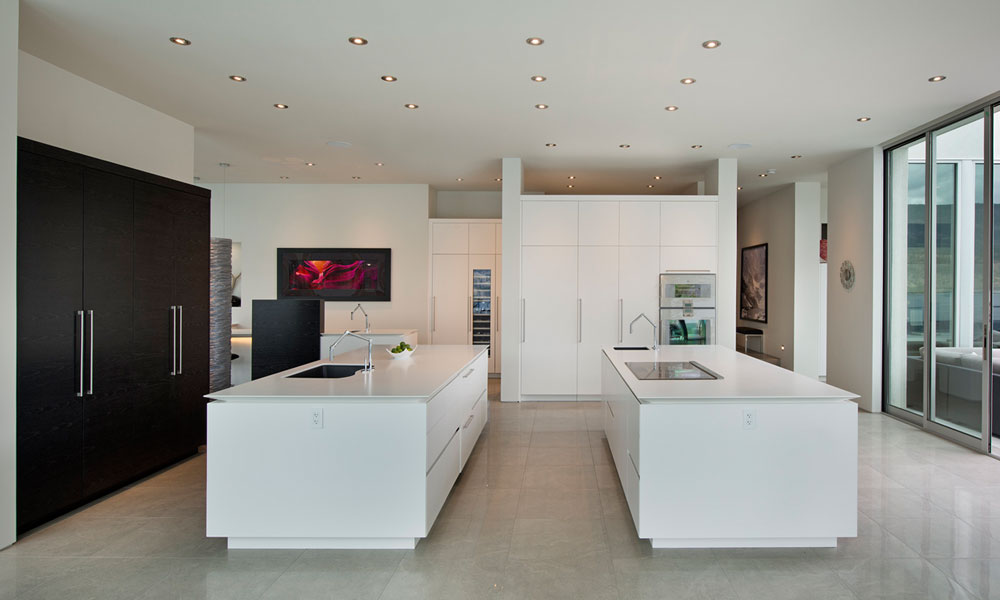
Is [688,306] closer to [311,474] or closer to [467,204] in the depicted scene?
[467,204]

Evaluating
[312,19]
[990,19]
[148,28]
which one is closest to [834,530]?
[990,19]

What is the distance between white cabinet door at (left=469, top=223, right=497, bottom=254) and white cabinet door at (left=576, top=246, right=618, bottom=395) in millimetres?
1744

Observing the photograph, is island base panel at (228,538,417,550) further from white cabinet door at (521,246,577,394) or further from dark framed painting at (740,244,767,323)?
dark framed painting at (740,244,767,323)

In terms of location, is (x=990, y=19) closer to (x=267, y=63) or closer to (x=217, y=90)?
(x=267, y=63)

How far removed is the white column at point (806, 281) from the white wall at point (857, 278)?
4.25 feet

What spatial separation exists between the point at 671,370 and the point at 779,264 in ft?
19.0

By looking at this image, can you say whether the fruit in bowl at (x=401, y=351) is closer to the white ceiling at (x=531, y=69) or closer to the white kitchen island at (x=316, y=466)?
the white kitchen island at (x=316, y=466)

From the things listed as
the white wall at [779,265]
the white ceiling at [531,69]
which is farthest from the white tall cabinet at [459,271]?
the white wall at [779,265]

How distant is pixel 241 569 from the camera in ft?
8.10

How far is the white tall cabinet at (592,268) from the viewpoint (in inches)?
251

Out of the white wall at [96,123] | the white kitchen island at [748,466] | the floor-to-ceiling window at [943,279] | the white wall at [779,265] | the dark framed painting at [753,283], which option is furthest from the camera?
the dark framed painting at [753,283]

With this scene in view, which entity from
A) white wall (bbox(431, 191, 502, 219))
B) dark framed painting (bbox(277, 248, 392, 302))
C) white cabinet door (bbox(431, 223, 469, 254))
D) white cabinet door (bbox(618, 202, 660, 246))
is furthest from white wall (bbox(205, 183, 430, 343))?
white cabinet door (bbox(618, 202, 660, 246))

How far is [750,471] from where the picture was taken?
2566 millimetres

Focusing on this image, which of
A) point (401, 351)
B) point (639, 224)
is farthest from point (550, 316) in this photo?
point (401, 351)
